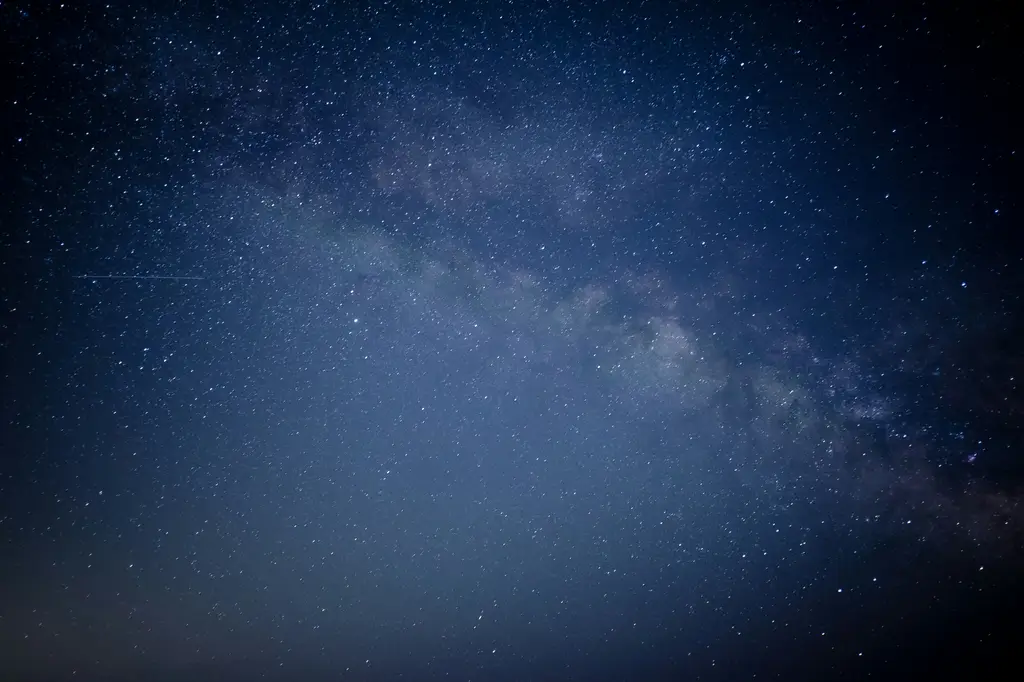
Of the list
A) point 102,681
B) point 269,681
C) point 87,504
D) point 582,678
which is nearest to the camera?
point 87,504

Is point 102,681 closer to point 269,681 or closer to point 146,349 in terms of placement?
point 269,681

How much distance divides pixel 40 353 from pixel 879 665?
6299mm

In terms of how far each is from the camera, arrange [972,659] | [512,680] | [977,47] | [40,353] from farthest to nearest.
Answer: [972,659]
[512,680]
[40,353]
[977,47]

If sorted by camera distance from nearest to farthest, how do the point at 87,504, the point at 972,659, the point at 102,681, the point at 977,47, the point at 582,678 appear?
the point at 977,47 < the point at 87,504 < the point at 102,681 < the point at 582,678 < the point at 972,659

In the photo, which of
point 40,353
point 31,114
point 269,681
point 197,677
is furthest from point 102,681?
Answer: point 31,114

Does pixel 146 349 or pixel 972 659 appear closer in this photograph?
pixel 146 349

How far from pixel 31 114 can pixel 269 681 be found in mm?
3565

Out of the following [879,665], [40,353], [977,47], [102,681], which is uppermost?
[977,47]

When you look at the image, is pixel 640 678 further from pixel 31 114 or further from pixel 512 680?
pixel 31 114

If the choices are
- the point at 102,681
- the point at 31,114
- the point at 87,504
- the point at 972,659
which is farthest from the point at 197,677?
the point at 972,659

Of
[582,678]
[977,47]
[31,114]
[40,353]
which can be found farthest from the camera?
[582,678]

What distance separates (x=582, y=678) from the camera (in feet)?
12.9

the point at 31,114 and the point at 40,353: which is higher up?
the point at 31,114

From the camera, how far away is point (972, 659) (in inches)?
234
